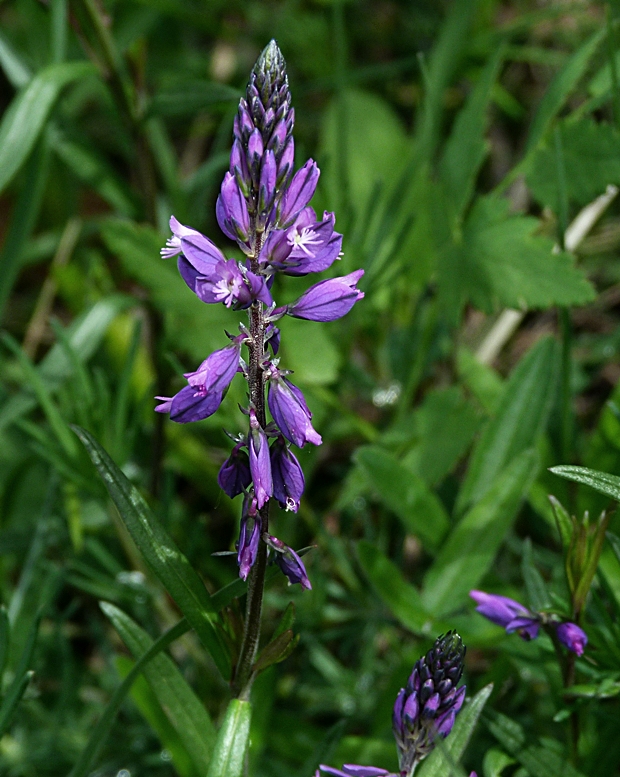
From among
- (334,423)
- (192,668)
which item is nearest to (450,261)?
(334,423)

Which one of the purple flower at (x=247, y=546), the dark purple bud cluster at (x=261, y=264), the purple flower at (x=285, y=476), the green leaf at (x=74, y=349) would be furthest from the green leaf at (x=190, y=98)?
the purple flower at (x=247, y=546)

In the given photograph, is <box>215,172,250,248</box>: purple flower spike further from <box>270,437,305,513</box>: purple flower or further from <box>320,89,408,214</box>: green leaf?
<box>320,89,408,214</box>: green leaf

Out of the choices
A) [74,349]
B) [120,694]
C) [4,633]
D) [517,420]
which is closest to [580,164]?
[517,420]

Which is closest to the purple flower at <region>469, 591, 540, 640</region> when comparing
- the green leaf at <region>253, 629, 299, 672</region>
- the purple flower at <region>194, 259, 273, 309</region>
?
the green leaf at <region>253, 629, 299, 672</region>

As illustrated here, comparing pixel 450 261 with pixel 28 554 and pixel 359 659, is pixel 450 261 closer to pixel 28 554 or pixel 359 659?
pixel 359 659

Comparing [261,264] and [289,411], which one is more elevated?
[261,264]

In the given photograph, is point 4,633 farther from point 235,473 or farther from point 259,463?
point 259,463

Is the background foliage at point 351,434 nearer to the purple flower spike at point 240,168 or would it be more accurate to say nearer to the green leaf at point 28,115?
the green leaf at point 28,115

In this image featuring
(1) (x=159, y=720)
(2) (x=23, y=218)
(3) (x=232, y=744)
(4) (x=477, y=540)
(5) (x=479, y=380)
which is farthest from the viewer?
(5) (x=479, y=380)
